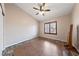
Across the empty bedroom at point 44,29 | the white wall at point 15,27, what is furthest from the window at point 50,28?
the white wall at point 15,27

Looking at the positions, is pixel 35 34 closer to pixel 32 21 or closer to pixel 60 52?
pixel 32 21

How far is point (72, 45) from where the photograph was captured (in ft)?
11.6

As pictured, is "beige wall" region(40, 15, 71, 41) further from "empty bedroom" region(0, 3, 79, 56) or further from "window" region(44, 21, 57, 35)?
"window" region(44, 21, 57, 35)

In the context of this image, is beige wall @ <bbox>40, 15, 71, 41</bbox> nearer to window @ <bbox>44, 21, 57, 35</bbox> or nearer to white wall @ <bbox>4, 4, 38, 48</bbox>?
window @ <bbox>44, 21, 57, 35</bbox>

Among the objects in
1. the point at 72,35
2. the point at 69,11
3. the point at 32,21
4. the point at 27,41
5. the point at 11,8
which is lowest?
the point at 27,41

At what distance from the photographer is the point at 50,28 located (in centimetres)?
290

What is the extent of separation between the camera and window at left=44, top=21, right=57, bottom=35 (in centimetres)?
286

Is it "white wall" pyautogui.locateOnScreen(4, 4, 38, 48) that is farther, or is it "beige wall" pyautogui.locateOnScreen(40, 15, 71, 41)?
"white wall" pyautogui.locateOnScreen(4, 4, 38, 48)

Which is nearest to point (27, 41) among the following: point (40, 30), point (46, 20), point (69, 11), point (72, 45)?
point (40, 30)

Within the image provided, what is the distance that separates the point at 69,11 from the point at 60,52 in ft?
4.43

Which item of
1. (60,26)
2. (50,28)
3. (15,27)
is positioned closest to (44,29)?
(50,28)

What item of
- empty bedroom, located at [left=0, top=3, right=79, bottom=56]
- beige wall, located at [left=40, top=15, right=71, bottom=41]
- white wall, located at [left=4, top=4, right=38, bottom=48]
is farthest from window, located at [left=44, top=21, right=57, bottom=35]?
white wall, located at [left=4, top=4, right=38, bottom=48]

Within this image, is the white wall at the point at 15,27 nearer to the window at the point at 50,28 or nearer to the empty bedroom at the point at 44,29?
the empty bedroom at the point at 44,29

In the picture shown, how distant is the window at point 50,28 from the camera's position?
286 centimetres
